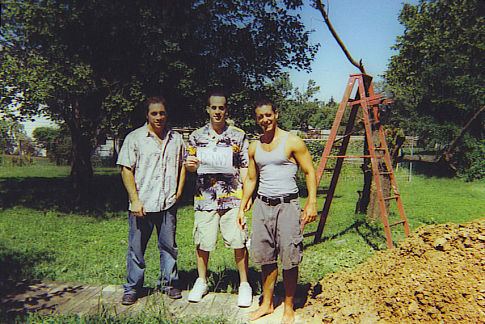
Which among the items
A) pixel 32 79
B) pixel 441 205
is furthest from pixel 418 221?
pixel 32 79

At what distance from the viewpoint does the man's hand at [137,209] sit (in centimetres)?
335

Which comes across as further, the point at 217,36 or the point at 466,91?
the point at 466,91

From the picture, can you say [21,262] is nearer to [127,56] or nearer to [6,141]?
[127,56]

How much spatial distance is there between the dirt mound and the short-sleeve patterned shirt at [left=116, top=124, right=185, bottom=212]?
6.18 feet

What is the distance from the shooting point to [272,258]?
3.14 metres

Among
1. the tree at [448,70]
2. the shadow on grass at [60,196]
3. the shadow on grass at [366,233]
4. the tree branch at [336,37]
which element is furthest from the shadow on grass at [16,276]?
the tree at [448,70]

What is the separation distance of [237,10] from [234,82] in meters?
2.28

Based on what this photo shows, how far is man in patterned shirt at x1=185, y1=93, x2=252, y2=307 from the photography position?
3521 mm

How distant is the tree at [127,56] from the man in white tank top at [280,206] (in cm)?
695

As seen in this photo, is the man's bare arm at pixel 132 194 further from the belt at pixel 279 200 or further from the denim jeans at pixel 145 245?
the belt at pixel 279 200

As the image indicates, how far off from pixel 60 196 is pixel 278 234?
1001 centimetres

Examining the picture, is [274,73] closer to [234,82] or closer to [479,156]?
[234,82]

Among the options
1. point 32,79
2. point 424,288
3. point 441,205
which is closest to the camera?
→ point 424,288

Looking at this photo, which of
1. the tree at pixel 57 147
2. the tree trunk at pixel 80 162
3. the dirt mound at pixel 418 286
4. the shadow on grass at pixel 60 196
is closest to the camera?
the dirt mound at pixel 418 286
